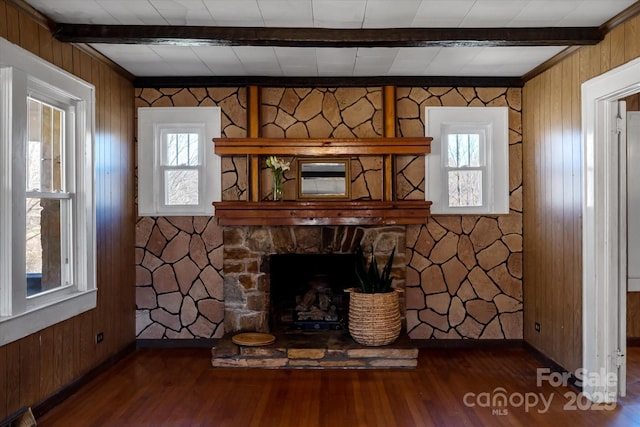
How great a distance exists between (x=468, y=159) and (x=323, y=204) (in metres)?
1.47

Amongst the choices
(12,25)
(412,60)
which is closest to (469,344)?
(412,60)

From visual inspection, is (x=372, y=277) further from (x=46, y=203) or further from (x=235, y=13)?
(x=46, y=203)

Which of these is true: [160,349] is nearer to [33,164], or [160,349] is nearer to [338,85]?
[33,164]

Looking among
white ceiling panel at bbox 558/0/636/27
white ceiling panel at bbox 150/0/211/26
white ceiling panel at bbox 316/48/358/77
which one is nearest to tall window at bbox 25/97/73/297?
white ceiling panel at bbox 150/0/211/26

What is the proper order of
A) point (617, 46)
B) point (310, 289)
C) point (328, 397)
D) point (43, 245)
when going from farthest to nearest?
point (310, 289)
point (328, 397)
point (43, 245)
point (617, 46)

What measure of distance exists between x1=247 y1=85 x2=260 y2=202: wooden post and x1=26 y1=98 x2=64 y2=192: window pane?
1.55 meters

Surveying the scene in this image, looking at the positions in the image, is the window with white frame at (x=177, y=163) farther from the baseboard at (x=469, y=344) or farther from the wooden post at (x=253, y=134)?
the baseboard at (x=469, y=344)

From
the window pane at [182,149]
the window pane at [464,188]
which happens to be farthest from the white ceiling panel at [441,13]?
the window pane at [182,149]

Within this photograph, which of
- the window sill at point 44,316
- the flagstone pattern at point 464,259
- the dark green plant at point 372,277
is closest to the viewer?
the window sill at point 44,316

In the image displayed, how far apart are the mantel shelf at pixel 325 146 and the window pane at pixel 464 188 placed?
1.55 ft

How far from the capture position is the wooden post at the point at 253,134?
4.30 meters

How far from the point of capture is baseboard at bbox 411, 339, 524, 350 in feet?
14.4

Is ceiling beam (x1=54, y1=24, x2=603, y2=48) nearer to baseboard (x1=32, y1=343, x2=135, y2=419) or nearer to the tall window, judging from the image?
the tall window

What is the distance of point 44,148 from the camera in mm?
3086
